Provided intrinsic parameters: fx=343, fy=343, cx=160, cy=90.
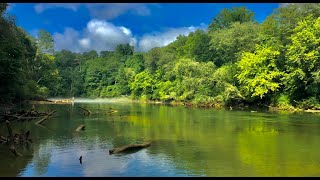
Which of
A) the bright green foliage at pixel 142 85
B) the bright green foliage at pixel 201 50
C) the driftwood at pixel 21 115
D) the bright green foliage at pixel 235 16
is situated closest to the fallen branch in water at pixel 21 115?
the driftwood at pixel 21 115

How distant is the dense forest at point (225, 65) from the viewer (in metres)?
44.6

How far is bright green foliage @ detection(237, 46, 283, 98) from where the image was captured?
5059 cm

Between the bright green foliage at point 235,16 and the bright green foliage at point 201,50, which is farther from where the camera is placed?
the bright green foliage at point 235,16

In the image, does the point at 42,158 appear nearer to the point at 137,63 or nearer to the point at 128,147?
the point at 128,147

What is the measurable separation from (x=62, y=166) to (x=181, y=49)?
78.3 meters

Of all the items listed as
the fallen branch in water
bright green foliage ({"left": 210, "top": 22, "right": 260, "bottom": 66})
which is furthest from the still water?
bright green foliage ({"left": 210, "top": 22, "right": 260, "bottom": 66})

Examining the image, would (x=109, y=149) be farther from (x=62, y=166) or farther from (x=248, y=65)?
(x=248, y=65)

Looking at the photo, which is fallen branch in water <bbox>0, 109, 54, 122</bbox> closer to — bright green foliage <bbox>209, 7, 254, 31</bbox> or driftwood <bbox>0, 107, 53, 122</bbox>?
driftwood <bbox>0, 107, 53, 122</bbox>

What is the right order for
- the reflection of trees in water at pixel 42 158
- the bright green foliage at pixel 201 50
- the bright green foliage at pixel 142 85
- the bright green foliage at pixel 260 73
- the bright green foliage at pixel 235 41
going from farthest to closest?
the bright green foliage at pixel 142 85, the bright green foliage at pixel 201 50, the bright green foliage at pixel 235 41, the bright green foliage at pixel 260 73, the reflection of trees in water at pixel 42 158

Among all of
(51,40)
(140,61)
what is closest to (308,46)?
(51,40)

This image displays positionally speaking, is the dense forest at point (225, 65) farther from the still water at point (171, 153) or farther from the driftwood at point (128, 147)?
the driftwood at point (128, 147)

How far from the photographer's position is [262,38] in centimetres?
5541

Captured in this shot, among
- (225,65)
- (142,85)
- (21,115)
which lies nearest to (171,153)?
(21,115)

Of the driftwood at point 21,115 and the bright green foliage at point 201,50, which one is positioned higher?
the bright green foliage at point 201,50
